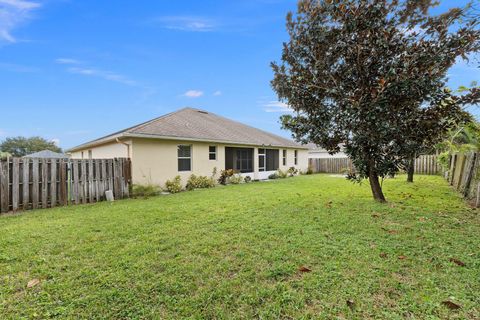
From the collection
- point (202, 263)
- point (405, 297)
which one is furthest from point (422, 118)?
point (202, 263)

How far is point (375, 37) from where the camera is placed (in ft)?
19.2

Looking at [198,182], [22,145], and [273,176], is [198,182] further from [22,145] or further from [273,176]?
[22,145]

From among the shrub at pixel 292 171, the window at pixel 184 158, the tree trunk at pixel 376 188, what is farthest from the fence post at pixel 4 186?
the shrub at pixel 292 171

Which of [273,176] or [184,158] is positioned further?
[273,176]

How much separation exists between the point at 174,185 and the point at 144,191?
1.37m

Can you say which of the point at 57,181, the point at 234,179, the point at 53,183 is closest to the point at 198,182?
the point at 234,179

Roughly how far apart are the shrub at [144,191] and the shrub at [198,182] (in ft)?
6.10

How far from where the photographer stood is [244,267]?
3010 mm

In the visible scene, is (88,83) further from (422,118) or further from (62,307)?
(422,118)

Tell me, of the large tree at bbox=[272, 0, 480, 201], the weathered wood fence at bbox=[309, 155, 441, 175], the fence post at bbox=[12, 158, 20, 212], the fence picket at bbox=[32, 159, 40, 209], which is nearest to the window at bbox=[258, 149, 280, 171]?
the weathered wood fence at bbox=[309, 155, 441, 175]

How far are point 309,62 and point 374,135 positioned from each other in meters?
2.76

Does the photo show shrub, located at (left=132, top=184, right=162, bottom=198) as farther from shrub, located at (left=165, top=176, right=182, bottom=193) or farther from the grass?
the grass

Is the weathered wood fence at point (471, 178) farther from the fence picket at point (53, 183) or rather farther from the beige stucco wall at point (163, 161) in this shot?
the fence picket at point (53, 183)

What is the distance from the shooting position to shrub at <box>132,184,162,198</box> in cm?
955
